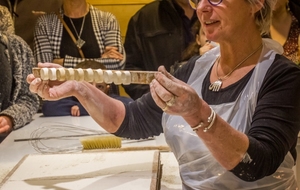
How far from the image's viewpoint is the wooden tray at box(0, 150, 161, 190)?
3.19ft

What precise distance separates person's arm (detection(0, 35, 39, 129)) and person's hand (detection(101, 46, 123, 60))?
334 mm

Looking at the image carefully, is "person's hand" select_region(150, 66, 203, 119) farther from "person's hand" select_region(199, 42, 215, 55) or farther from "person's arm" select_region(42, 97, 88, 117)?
"person's arm" select_region(42, 97, 88, 117)

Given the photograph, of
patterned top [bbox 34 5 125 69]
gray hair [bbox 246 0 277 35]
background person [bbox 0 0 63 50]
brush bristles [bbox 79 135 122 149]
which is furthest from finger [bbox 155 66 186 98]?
background person [bbox 0 0 63 50]

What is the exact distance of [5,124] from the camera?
58.3 inches

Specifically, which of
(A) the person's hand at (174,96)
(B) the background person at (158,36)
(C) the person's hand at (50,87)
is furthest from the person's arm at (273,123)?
(B) the background person at (158,36)

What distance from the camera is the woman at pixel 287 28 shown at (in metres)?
1.61

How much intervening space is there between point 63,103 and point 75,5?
0.42 m

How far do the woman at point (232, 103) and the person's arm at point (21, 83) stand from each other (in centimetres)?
63

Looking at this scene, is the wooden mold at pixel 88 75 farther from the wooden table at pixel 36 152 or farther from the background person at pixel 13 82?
the background person at pixel 13 82

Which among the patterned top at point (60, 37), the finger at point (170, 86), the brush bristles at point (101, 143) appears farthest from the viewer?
the patterned top at point (60, 37)

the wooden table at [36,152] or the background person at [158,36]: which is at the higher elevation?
the background person at [158,36]

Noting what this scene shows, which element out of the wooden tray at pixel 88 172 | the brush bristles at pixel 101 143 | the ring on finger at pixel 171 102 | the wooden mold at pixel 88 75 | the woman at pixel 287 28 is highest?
the ring on finger at pixel 171 102

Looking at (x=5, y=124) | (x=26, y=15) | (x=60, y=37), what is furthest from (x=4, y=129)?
(x=26, y=15)

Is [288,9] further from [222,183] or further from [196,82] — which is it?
[222,183]
